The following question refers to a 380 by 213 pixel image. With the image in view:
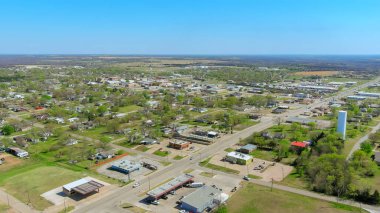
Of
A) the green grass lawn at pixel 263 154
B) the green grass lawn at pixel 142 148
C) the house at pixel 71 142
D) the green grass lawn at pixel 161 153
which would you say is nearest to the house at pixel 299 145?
the green grass lawn at pixel 263 154

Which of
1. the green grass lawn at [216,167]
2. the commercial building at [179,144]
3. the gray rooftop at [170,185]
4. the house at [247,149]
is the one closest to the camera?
the gray rooftop at [170,185]

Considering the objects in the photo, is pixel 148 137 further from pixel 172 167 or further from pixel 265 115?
pixel 265 115

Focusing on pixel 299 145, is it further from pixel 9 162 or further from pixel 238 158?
pixel 9 162

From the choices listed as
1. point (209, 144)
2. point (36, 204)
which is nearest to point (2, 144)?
point (36, 204)

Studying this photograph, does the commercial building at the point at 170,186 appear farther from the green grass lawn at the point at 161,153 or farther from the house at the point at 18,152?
the house at the point at 18,152

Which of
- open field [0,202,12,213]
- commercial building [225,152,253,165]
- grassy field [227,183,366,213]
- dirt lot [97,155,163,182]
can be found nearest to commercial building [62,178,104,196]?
dirt lot [97,155,163,182]

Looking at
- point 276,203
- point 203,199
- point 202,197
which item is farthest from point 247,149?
point 203,199
